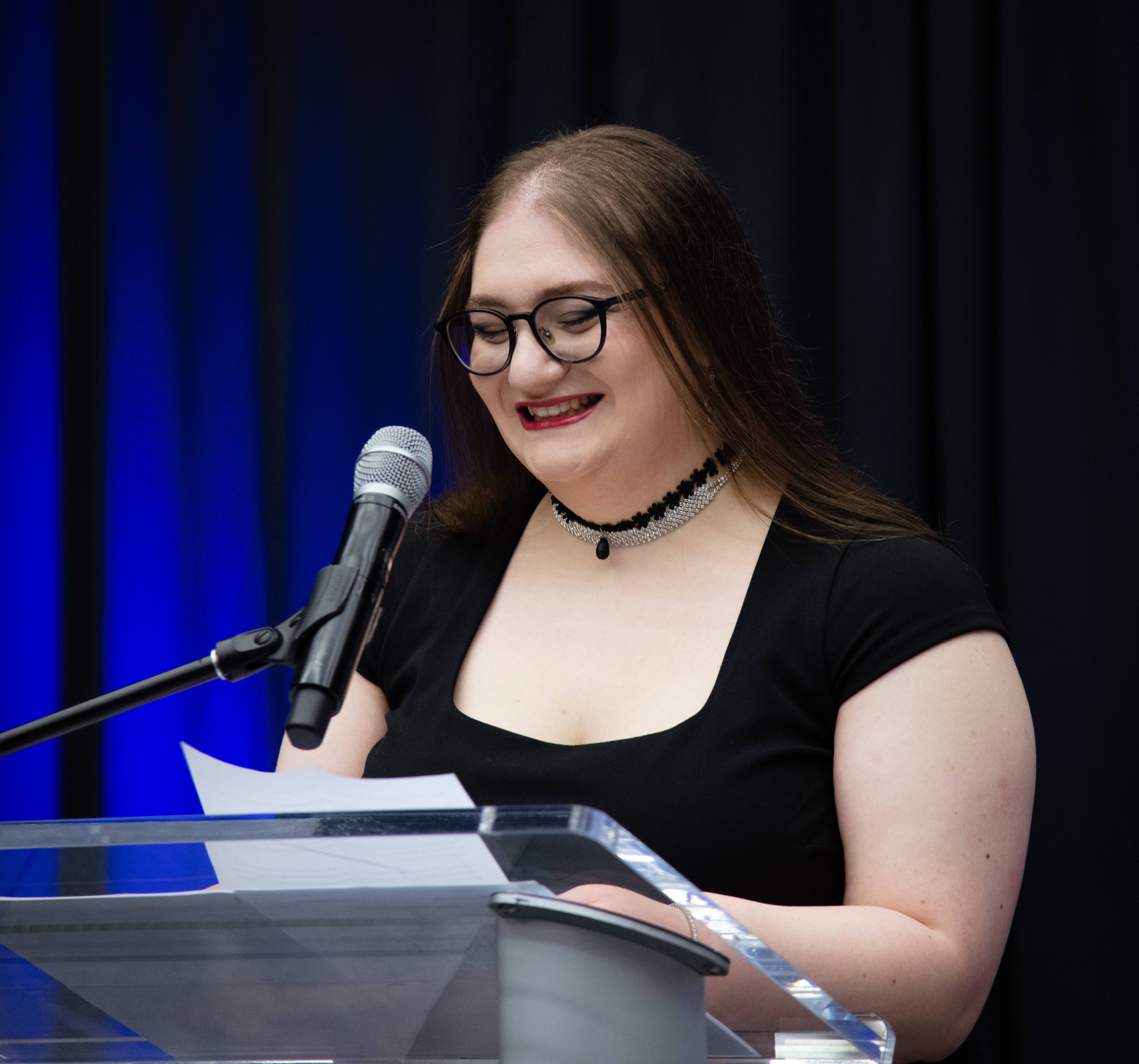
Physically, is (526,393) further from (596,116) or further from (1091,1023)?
(1091,1023)

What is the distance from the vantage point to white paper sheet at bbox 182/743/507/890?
0.60m

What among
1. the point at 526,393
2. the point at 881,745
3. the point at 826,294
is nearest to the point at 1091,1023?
the point at 881,745

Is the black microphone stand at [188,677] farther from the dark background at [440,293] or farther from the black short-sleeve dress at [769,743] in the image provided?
the dark background at [440,293]

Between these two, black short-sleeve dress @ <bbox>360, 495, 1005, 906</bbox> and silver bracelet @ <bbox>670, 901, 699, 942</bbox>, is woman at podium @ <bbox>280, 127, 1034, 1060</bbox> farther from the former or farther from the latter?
silver bracelet @ <bbox>670, 901, 699, 942</bbox>

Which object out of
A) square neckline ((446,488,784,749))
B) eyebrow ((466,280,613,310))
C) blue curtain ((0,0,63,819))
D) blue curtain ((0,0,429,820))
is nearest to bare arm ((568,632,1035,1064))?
square neckline ((446,488,784,749))

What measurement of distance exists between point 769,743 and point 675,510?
1.10ft

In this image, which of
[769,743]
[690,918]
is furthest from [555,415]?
[690,918]

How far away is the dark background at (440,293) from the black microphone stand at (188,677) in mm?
1087

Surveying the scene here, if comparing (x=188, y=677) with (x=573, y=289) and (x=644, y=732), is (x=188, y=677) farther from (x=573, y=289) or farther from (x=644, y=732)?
(x=573, y=289)

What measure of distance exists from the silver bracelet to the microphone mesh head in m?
0.34

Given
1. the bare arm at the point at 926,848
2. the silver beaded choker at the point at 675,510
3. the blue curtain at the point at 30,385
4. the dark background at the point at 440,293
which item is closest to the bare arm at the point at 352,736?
the silver beaded choker at the point at 675,510

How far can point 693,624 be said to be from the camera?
4.45 feet

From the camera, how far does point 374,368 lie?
7.61 ft

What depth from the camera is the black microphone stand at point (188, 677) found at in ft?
2.44
